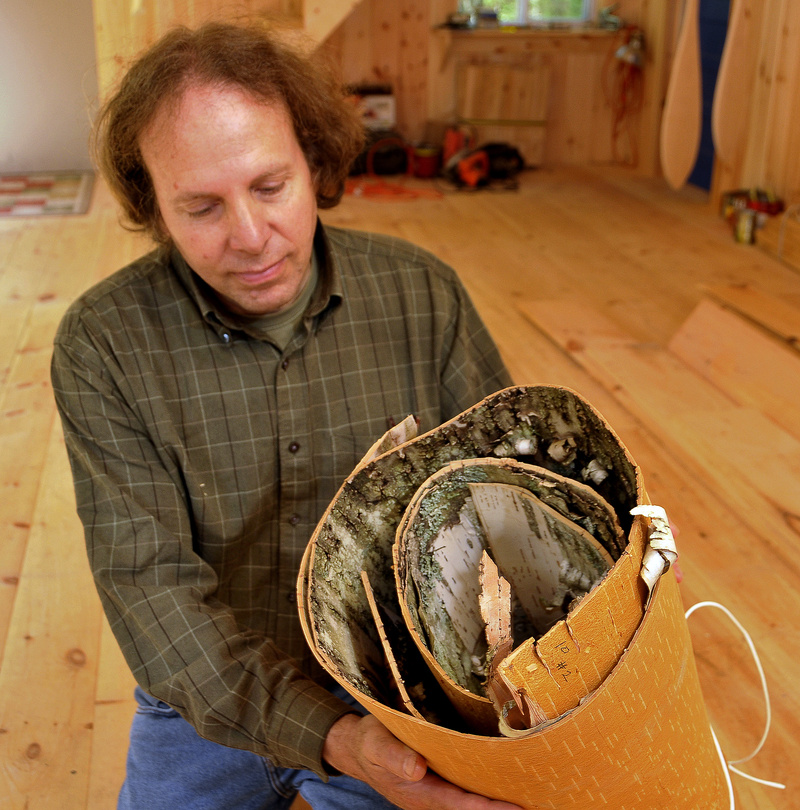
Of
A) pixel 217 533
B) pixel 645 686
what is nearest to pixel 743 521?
pixel 217 533

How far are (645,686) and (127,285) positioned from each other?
863 millimetres

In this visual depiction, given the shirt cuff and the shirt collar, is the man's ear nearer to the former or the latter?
the shirt collar

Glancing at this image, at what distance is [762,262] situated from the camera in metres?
3.75

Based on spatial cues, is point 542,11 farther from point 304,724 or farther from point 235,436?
point 304,724

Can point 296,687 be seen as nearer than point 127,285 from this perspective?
Yes

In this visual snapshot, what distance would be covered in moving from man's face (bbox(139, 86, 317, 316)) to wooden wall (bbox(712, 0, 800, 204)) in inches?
131

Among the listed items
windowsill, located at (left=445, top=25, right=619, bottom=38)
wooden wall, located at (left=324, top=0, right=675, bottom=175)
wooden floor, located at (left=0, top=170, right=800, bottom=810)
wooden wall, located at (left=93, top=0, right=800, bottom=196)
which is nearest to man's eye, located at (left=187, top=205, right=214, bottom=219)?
wooden floor, located at (left=0, top=170, right=800, bottom=810)

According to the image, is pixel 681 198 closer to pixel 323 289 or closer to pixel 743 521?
pixel 743 521

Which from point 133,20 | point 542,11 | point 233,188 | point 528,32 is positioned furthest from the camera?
point 542,11

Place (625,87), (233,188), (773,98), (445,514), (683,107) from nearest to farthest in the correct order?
1. (445,514)
2. (233,188)
3. (683,107)
4. (773,98)
5. (625,87)

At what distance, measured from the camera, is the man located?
3.13 ft

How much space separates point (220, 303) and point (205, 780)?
63cm

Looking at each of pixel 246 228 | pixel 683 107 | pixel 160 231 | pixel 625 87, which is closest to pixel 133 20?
pixel 160 231

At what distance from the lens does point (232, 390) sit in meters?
1.14
